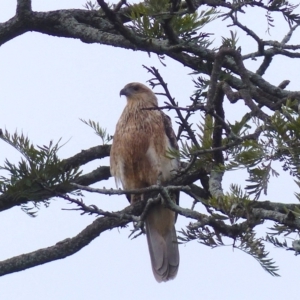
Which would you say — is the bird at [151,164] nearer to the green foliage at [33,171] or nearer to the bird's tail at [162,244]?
the bird's tail at [162,244]

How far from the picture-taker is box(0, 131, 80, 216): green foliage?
3334mm

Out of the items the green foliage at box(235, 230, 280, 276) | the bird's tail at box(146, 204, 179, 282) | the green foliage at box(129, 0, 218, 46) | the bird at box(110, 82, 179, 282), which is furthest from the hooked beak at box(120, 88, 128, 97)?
the green foliage at box(235, 230, 280, 276)

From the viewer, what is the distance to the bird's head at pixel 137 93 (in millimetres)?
6875

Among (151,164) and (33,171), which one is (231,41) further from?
(151,164)

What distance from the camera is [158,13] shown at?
319 centimetres

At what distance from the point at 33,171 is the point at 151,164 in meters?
2.66

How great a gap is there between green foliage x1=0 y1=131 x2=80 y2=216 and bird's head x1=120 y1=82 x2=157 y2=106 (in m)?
3.29

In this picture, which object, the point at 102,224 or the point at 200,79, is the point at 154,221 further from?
the point at 200,79

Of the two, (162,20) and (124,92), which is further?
(124,92)

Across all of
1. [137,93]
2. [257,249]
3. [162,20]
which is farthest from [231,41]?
[137,93]

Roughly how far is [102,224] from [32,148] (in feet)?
3.10

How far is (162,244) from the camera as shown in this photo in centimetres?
620

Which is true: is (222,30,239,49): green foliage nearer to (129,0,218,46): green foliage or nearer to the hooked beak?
(129,0,218,46): green foliage

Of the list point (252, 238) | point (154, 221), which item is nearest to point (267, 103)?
point (252, 238)
